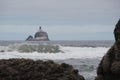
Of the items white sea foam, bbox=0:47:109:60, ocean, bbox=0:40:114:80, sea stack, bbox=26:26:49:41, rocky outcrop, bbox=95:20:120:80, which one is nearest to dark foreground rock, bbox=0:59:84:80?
rocky outcrop, bbox=95:20:120:80

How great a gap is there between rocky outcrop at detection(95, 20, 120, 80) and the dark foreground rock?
4.91ft

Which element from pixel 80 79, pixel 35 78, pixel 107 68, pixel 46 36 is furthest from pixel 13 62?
pixel 46 36

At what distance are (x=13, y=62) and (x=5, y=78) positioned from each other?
2.25 feet

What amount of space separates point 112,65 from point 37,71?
248 centimetres

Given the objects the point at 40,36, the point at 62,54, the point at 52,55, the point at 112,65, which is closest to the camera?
the point at 112,65

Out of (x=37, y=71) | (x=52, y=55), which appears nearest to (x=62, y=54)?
(x=52, y=55)

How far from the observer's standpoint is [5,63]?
11.2 metres

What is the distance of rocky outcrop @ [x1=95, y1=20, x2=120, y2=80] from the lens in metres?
8.52

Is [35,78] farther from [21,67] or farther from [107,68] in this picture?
[107,68]

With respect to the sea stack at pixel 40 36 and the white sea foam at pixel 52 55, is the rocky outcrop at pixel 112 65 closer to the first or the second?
the white sea foam at pixel 52 55

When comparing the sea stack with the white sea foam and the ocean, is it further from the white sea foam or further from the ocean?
the white sea foam

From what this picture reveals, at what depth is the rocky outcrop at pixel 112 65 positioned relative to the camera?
8516 mm

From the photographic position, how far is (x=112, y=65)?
337 inches

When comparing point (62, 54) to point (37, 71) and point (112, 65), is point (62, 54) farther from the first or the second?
point (112, 65)
